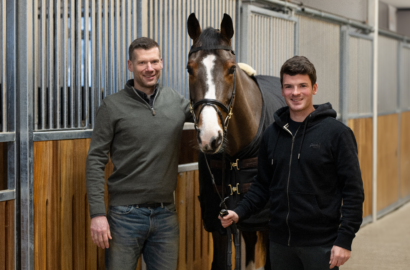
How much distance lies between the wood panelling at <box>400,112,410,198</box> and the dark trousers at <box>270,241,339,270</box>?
5.16 metres

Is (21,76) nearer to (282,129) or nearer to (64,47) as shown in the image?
(64,47)

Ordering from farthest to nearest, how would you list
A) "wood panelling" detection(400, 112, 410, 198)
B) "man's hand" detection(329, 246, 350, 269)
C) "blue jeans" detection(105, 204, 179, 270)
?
"wood panelling" detection(400, 112, 410, 198), "blue jeans" detection(105, 204, 179, 270), "man's hand" detection(329, 246, 350, 269)

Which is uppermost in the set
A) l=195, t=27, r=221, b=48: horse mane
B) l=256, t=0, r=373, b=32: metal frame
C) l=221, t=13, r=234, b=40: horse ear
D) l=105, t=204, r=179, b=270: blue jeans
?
l=256, t=0, r=373, b=32: metal frame

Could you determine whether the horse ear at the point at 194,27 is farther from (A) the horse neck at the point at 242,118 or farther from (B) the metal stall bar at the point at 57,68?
(B) the metal stall bar at the point at 57,68

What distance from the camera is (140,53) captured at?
2084 millimetres

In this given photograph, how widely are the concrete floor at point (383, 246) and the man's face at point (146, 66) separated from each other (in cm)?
250

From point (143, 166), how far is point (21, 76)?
2.17ft

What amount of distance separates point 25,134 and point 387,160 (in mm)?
4870

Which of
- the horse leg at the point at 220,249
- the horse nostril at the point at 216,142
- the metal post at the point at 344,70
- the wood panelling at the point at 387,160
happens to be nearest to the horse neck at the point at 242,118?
the horse nostril at the point at 216,142

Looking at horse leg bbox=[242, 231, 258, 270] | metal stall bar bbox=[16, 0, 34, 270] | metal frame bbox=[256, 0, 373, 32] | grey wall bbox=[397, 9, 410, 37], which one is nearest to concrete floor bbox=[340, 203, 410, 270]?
horse leg bbox=[242, 231, 258, 270]

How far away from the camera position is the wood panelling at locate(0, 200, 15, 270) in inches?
81.4

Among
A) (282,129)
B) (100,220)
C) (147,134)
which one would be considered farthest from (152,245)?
Answer: (282,129)

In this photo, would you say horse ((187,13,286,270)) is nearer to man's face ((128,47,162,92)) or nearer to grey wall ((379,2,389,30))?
man's face ((128,47,162,92))

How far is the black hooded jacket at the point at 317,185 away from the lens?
1648 millimetres
